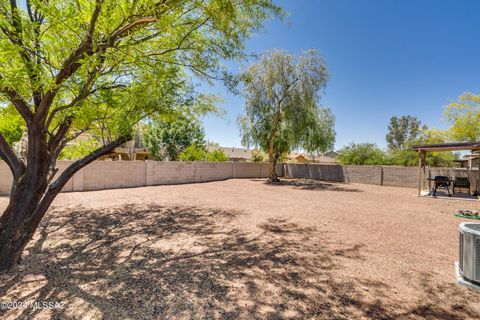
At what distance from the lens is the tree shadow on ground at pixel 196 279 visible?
2.24m

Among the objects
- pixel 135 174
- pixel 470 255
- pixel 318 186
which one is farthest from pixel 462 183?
pixel 135 174

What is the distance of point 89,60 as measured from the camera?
2.70 meters

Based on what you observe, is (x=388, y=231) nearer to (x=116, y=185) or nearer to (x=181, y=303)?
(x=181, y=303)

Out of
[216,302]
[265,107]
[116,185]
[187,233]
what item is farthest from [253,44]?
[265,107]

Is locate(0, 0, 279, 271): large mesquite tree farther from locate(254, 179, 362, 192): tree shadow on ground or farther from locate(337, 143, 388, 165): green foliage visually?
locate(337, 143, 388, 165): green foliage

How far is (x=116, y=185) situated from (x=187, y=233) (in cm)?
862

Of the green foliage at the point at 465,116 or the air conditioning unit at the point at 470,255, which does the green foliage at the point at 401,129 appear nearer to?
the green foliage at the point at 465,116

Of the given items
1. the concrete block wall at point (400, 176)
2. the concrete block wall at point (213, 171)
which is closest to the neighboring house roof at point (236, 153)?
the concrete block wall at point (213, 171)

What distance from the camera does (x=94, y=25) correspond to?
8.87 feet

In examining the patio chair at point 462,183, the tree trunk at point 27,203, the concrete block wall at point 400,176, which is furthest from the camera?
the concrete block wall at point 400,176

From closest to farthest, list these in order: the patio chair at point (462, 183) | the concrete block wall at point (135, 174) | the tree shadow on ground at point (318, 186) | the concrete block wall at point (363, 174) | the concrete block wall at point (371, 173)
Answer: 1. the concrete block wall at point (135, 174)
2. the patio chair at point (462, 183)
3. the tree shadow on ground at point (318, 186)
4. the concrete block wall at point (371, 173)
5. the concrete block wall at point (363, 174)

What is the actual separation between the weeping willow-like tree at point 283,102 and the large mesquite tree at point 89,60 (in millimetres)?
11731

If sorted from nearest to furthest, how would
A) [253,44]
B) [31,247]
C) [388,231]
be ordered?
[31,247] < [253,44] < [388,231]

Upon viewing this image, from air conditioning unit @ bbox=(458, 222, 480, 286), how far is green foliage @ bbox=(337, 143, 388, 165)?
24.6 metres
